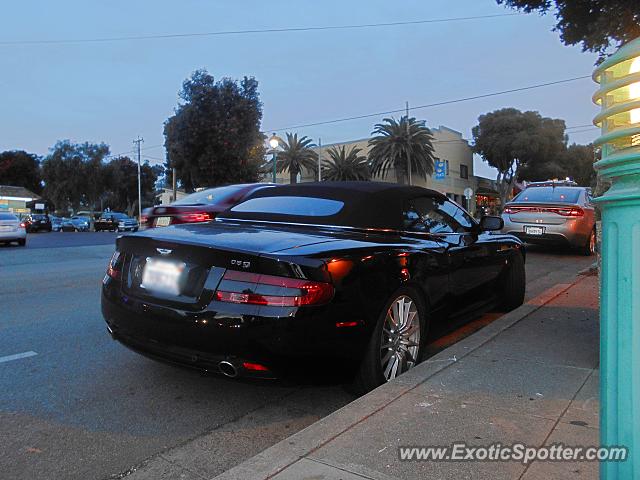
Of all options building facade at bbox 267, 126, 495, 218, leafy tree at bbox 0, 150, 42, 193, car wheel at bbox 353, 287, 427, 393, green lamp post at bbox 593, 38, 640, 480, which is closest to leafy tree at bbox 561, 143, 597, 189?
building facade at bbox 267, 126, 495, 218

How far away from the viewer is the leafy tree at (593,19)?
743 centimetres

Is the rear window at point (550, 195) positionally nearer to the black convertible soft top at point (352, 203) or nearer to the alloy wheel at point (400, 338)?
the black convertible soft top at point (352, 203)

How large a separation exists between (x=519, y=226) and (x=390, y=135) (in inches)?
1449

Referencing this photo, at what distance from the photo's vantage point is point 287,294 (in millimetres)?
3025

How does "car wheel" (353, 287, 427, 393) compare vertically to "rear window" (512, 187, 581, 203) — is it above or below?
below

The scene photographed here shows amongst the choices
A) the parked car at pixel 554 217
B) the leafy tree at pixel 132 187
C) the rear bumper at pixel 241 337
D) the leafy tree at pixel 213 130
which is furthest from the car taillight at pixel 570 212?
the leafy tree at pixel 132 187

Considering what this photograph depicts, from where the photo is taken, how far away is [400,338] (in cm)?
379

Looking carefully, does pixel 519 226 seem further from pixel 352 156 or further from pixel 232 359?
pixel 352 156

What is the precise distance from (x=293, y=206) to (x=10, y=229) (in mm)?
15579

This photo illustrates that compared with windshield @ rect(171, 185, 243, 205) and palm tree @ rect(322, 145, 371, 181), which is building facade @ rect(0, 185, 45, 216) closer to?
palm tree @ rect(322, 145, 371, 181)

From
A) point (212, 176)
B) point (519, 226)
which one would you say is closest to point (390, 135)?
point (212, 176)

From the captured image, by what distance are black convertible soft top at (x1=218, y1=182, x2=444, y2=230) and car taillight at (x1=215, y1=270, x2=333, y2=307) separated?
1208mm

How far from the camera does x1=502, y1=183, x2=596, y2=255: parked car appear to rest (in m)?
10.4

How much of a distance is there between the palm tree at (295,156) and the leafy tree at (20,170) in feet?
132
